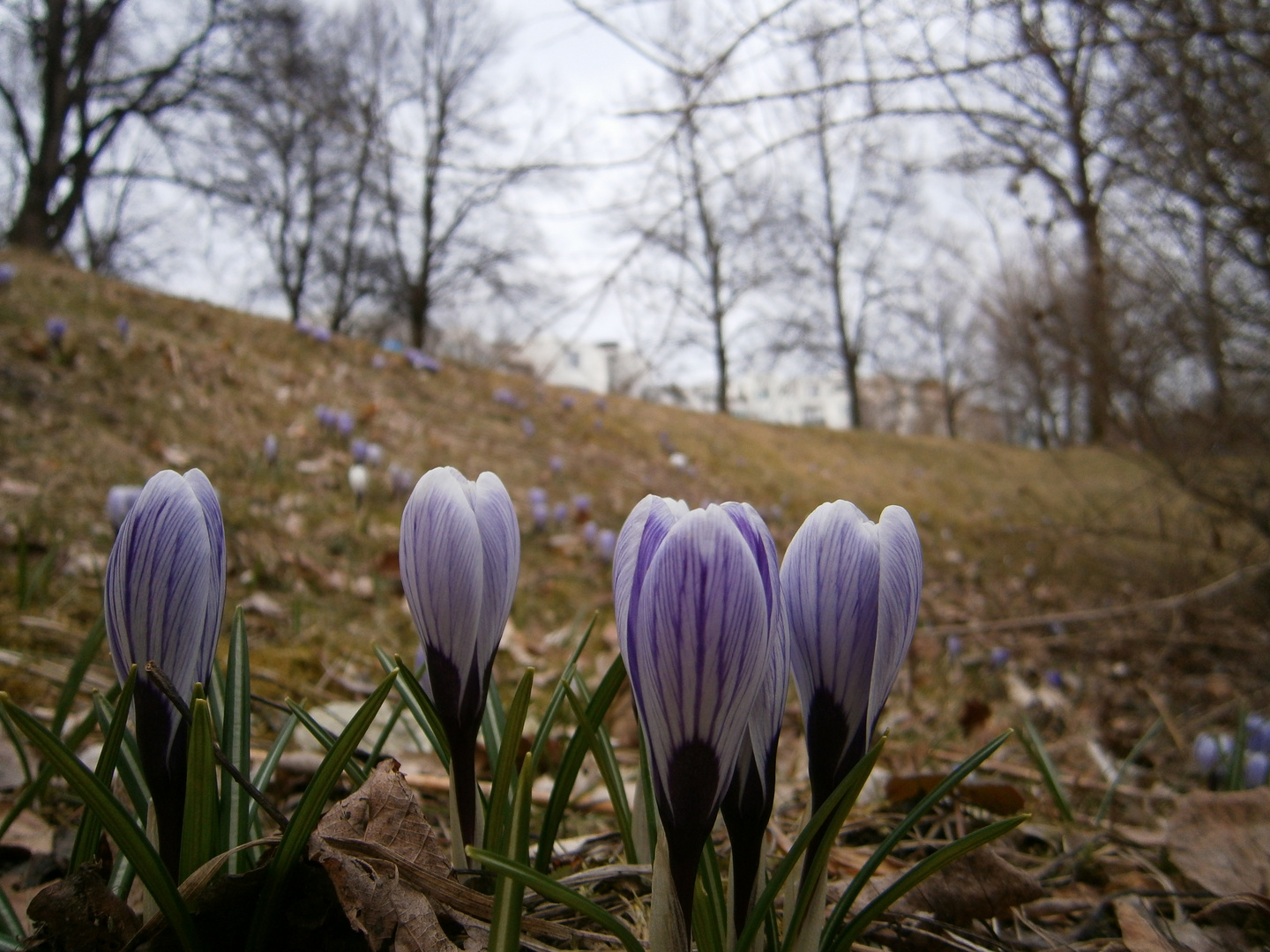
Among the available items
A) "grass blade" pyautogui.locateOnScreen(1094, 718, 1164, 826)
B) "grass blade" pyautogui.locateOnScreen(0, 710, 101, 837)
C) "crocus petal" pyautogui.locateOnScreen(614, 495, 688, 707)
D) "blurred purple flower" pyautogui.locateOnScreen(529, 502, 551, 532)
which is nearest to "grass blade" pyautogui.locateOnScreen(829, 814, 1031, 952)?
"crocus petal" pyautogui.locateOnScreen(614, 495, 688, 707)

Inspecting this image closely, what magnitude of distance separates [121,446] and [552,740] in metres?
3.24

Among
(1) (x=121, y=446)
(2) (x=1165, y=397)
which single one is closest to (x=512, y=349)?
(1) (x=121, y=446)

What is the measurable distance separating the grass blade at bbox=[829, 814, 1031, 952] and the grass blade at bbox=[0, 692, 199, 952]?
0.57 metres

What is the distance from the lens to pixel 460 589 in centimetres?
74

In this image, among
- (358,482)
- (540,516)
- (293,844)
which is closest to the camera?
(293,844)

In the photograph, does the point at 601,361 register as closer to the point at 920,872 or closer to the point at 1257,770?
the point at 920,872

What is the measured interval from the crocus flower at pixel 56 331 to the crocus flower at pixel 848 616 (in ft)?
17.2

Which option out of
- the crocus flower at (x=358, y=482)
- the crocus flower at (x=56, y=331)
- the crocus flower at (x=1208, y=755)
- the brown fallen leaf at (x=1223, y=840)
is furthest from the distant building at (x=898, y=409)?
the brown fallen leaf at (x=1223, y=840)

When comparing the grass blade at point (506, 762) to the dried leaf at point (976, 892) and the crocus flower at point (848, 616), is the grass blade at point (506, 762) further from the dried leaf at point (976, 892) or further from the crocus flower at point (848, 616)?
the dried leaf at point (976, 892)

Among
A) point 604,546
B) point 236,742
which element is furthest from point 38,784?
Answer: point 604,546

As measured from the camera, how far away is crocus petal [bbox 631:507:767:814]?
1.84 ft

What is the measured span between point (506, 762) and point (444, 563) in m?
0.21

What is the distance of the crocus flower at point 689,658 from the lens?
22.2 inches

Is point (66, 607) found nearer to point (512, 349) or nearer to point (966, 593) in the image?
point (512, 349)
